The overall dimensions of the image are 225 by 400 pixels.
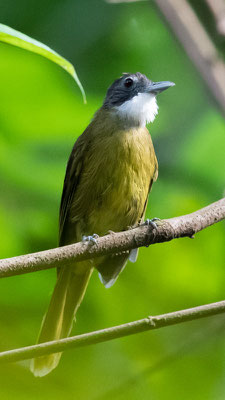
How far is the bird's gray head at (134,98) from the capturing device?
5.44 ft

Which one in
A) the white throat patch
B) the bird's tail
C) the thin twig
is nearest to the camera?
the thin twig

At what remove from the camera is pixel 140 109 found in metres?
1.68

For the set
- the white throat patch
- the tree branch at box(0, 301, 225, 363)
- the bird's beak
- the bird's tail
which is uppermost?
the bird's beak

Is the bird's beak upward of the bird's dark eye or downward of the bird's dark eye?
downward

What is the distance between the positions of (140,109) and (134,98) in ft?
0.25

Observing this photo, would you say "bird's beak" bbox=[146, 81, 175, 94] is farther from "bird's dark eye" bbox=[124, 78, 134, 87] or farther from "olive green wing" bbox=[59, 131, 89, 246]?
"olive green wing" bbox=[59, 131, 89, 246]

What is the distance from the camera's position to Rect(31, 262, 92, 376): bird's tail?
5.07 feet

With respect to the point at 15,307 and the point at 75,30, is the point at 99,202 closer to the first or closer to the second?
the point at 15,307

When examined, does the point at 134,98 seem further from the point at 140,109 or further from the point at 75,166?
the point at 75,166

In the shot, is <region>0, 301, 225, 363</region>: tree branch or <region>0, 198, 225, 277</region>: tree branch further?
<region>0, 198, 225, 277</region>: tree branch

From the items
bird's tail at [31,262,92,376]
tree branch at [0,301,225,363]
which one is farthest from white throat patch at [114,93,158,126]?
tree branch at [0,301,225,363]

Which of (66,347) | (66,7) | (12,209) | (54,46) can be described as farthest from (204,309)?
(66,7)

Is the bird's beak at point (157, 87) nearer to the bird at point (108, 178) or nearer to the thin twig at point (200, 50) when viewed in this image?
the bird at point (108, 178)

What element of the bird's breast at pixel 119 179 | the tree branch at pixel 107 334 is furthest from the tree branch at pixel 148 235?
the bird's breast at pixel 119 179
